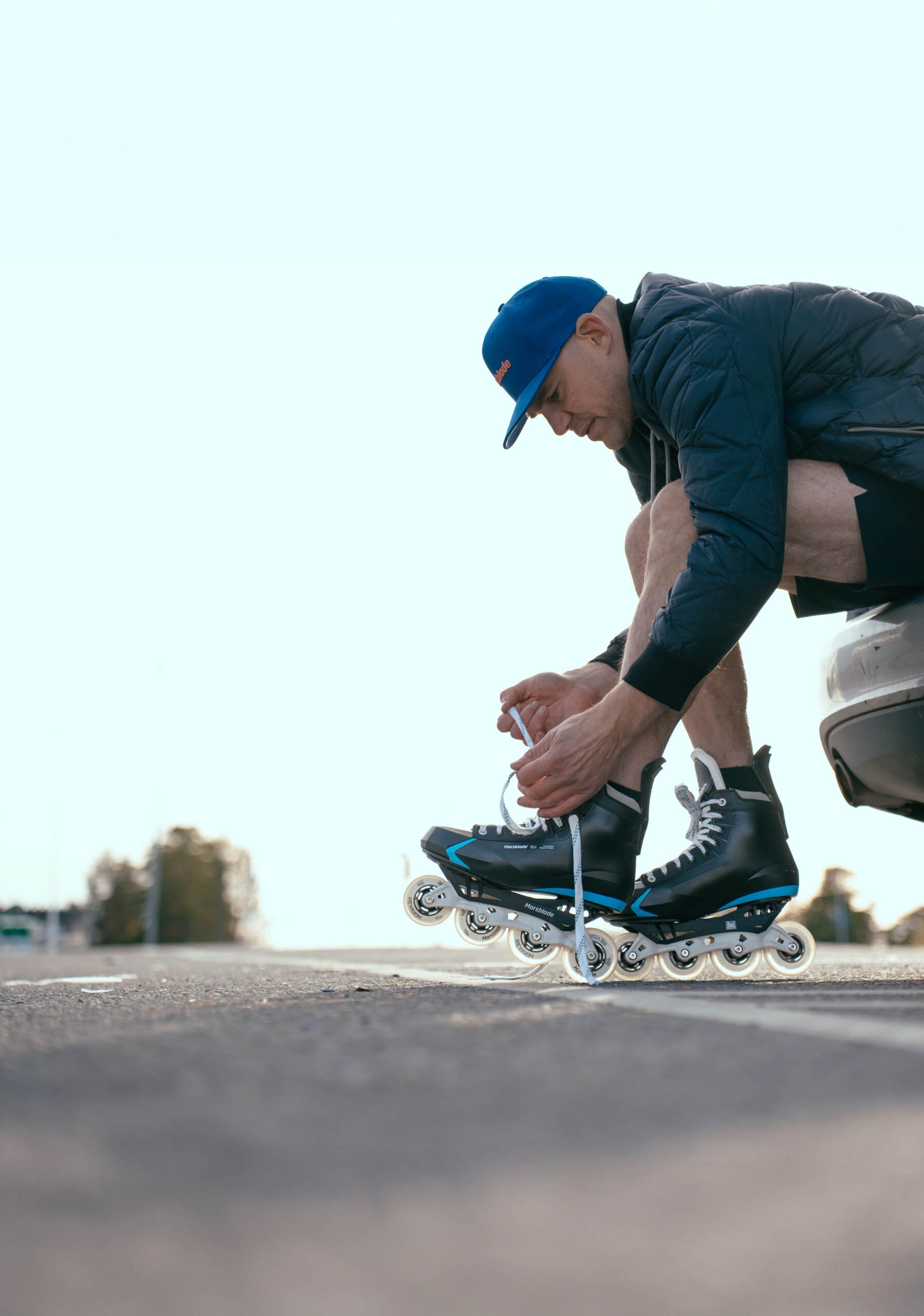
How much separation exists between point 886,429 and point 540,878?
1319mm

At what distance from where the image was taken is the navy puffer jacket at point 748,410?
8.59ft

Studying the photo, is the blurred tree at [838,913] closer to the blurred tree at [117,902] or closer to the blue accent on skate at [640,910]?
the blurred tree at [117,902]

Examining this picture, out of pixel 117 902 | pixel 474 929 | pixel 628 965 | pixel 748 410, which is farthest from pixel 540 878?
pixel 117 902

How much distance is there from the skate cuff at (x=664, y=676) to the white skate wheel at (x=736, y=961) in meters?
0.77

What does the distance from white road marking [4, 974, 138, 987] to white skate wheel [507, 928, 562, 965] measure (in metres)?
1.14

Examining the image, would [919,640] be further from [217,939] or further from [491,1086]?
[217,939]

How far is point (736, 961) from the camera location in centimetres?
304

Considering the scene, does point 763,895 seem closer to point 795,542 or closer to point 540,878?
point 540,878

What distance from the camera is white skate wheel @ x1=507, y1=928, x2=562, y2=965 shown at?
2.78 metres

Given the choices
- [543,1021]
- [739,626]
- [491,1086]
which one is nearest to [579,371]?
[739,626]

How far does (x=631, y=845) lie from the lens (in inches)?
109

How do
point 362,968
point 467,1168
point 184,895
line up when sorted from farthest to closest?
point 184,895 → point 362,968 → point 467,1168

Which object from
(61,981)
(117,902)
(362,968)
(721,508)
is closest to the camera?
(721,508)

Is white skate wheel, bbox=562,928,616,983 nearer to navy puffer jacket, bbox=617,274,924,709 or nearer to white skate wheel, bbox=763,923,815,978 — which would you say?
white skate wheel, bbox=763,923,815,978
